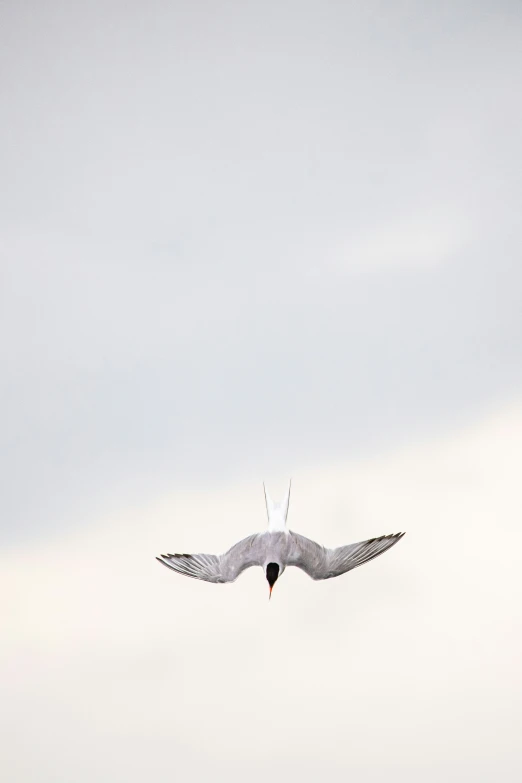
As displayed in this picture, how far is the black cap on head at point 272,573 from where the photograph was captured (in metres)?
31.4

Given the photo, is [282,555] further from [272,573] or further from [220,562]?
[220,562]

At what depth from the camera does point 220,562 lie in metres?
33.7

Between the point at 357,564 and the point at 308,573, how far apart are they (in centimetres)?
Answer: 144

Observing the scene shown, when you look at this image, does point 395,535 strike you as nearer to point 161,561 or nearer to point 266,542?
point 266,542

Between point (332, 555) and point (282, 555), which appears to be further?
point (332, 555)

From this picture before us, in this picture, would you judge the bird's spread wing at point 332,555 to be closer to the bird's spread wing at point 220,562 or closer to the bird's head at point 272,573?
the bird's head at point 272,573

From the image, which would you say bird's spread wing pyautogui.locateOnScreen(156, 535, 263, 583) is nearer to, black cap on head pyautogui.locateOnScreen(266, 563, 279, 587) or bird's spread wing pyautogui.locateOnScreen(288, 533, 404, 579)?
black cap on head pyautogui.locateOnScreen(266, 563, 279, 587)

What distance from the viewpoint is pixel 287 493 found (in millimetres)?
33812

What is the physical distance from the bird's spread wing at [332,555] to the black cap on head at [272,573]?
0.81 m

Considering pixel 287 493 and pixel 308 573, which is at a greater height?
pixel 287 493

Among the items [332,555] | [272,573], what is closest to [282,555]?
[272,573]

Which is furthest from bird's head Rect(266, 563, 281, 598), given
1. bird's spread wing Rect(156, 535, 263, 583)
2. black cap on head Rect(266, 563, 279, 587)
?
bird's spread wing Rect(156, 535, 263, 583)

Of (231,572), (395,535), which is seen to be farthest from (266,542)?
(395,535)

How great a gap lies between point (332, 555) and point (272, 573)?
2557 millimetres
